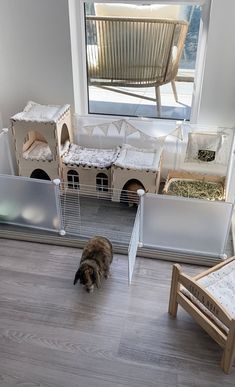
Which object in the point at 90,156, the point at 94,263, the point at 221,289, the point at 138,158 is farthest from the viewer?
the point at 90,156

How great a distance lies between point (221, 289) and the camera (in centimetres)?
172

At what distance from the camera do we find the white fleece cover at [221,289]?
1652mm

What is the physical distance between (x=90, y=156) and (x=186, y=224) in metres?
0.89

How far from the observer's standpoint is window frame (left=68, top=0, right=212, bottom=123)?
2.39 m

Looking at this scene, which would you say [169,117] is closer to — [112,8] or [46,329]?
[112,8]

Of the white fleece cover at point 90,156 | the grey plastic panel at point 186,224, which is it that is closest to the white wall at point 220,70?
the white fleece cover at point 90,156

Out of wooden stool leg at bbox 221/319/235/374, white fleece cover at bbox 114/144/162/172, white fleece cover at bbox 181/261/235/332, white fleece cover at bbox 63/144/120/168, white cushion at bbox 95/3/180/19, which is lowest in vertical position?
wooden stool leg at bbox 221/319/235/374

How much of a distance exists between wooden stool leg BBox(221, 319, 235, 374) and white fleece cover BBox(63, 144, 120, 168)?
138cm

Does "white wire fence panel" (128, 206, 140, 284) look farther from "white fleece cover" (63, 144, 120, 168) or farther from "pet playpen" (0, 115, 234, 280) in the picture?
"white fleece cover" (63, 144, 120, 168)

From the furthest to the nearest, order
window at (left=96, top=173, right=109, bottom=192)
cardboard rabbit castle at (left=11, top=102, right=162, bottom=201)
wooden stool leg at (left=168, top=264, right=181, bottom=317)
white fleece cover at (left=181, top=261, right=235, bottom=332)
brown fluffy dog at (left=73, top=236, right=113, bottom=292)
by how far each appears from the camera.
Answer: window at (left=96, top=173, right=109, bottom=192), cardboard rabbit castle at (left=11, top=102, right=162, bottom=201), brown fluffy dog at (left=73, top=236, right=113, bottom=292), wooden stool leg at (left=168, top=264, right=181, bottom=317), white fleece cover at (left=181, top=261, right=235, bottom=332)

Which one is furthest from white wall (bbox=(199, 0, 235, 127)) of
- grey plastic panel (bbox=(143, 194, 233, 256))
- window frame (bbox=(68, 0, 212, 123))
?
grey plastic panel (bbox=(143, 194, 233, 256))

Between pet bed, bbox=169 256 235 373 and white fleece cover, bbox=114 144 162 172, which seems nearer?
pet bed, bbox=169 256 235 373

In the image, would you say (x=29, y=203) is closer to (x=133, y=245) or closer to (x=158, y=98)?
(x=133, y=245)

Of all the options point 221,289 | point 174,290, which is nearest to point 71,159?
point 174,290
